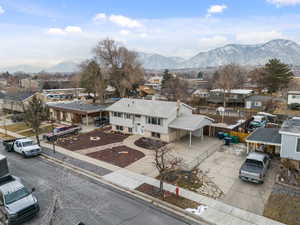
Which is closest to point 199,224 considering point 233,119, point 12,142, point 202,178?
point 202,178

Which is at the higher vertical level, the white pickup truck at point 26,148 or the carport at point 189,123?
the carport at point 189,123

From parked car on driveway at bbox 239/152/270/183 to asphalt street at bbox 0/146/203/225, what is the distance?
6.96 m

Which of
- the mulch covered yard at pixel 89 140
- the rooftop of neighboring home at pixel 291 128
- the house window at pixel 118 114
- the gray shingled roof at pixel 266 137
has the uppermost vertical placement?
the rooftop of neighboring home at pixel 291 128

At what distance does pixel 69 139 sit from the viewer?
27.9m

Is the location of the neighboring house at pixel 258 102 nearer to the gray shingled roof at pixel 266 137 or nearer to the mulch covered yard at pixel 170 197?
the gray shingled roof at pixel 266 137

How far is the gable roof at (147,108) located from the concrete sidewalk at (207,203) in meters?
10.2

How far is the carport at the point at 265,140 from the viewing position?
19.7m

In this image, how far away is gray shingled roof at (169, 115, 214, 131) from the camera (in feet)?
81.2

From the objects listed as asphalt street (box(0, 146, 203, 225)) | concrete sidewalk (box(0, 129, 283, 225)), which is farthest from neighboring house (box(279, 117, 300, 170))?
asphalt street (box(0, 146, 203, 225))

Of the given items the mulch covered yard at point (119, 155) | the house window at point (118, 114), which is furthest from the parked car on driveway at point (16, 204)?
the house window at point (118, 114)

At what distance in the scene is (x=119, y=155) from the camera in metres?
21.9

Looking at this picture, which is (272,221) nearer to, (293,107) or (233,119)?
(233,119)

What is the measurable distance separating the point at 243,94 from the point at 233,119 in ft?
55.6

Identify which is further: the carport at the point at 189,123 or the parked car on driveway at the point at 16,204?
the carport at the point at 189,123
